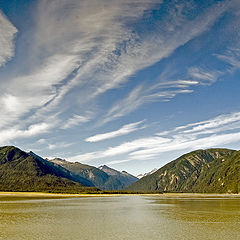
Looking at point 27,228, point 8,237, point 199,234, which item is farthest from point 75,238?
point 199,234

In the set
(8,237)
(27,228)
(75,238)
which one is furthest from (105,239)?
(27,228)

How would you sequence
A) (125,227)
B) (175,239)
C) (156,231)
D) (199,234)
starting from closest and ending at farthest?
(175,239) → (199,234) → (156,231) → (125,227)

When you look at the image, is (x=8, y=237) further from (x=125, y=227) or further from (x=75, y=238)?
(x=125, y=227)

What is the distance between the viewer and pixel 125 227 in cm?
5834

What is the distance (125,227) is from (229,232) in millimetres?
21081

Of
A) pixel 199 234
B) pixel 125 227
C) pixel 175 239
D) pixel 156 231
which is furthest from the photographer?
pixel 125 227

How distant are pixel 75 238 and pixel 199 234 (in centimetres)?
2280

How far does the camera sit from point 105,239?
45906mm

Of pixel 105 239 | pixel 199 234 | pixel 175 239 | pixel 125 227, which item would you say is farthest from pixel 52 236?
pixel 199 234

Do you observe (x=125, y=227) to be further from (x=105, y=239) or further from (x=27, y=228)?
(x=27, y=228)

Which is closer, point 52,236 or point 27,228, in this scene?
point 52,236

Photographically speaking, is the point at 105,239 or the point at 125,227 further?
the point at 125,227

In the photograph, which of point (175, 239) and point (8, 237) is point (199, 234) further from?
point (8, 237)

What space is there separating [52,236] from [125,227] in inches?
667
